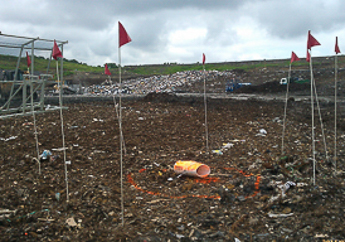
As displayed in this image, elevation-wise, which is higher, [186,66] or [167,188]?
[186,66]

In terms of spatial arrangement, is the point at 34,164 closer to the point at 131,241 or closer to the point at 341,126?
the point at 131,241

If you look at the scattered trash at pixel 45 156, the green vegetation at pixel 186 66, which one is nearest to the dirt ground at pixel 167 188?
the scattered trash at pixel 45 156

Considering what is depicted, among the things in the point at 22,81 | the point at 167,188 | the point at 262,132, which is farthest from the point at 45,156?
the point at 262,132

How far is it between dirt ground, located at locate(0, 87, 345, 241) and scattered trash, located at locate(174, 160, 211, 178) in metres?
0.14

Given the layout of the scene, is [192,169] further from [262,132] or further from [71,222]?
[262,132]

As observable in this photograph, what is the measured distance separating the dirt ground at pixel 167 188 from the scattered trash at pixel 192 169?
0.14 metres

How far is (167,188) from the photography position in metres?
6.19

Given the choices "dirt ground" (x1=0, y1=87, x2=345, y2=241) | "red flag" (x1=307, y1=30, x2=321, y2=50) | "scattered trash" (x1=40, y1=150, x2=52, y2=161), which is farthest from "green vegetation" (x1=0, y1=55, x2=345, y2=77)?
"red flag" (x1=307, y1=30, x2=321, y2=50)

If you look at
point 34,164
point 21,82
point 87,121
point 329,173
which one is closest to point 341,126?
point 329,173

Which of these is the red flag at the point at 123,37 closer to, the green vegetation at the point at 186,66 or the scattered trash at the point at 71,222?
the scattered trash at the point at 71,222

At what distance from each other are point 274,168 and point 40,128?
8.06 m

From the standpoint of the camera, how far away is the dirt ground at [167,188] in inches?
171

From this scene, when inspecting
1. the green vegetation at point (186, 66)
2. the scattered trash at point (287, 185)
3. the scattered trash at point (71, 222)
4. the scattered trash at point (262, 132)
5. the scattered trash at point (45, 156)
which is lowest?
the scattered trash at point (71, 222)

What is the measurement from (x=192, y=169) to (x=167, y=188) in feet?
2.40
